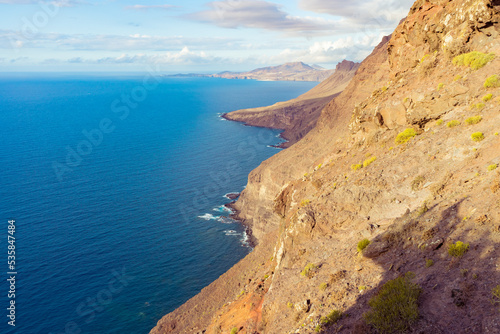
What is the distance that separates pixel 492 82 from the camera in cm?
2859

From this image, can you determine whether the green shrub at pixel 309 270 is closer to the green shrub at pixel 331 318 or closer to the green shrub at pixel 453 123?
the green shrub at pixel 331 318

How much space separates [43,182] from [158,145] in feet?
194

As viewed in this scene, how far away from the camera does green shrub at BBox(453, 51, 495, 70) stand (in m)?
30.7

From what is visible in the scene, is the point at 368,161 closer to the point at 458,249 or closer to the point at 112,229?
the point at 458,249

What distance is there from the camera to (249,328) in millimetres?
28000

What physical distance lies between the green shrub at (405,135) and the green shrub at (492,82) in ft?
21.9

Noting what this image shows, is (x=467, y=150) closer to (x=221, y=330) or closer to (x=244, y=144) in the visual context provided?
(x=221, y=330)

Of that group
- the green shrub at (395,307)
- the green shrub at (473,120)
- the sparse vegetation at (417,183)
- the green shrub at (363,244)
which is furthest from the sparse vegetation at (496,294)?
the green shrub at (473,120)

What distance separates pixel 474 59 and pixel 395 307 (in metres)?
26.6

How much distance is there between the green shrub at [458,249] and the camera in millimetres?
16562

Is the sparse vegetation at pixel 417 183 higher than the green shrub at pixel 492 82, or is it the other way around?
the green shrub at pixel 492 82

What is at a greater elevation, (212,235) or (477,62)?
(477,62)

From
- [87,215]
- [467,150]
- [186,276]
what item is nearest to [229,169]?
[87,215]

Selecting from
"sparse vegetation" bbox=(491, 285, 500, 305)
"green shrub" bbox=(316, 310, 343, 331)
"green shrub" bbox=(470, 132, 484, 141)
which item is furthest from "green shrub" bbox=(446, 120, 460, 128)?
"green shrub" bbox=(316, 310, 343, 331)
